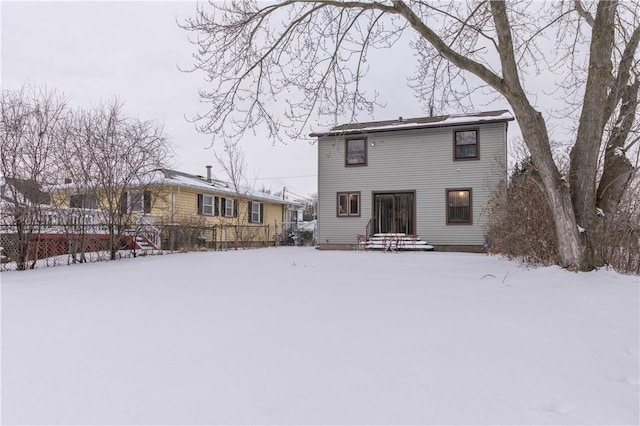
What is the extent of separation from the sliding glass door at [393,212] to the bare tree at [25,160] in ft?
38.8

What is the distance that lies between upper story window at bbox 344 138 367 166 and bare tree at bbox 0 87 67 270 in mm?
11270

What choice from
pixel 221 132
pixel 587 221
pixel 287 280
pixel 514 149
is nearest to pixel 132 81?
pixel 221 132

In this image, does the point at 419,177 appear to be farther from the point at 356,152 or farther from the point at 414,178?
the point at 356,152

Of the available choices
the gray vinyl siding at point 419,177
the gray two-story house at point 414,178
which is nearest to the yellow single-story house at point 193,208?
the gray vinyl siding at point 419,177

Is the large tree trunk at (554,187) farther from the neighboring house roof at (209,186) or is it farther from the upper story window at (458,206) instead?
the neighboring house roof at (209,186)

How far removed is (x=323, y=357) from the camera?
7.47 ft

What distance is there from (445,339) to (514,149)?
33.1 ft

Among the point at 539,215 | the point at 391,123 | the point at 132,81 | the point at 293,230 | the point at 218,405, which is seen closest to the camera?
the point at 218,405

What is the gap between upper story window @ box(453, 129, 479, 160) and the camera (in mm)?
15109

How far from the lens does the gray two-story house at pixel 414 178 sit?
14.9 m

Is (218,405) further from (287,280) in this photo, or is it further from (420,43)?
(420,43)

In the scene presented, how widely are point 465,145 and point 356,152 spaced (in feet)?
14.7

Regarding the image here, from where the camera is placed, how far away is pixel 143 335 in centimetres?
273

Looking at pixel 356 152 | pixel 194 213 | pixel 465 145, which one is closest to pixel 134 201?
pixel 194 213
